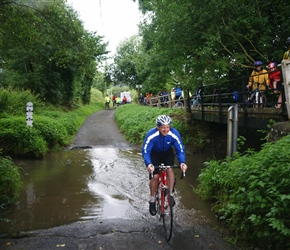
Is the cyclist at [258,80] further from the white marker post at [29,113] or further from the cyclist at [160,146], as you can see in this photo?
the white marker post at [29,113]

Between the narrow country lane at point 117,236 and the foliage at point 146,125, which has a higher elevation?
the foliage at point 146,125

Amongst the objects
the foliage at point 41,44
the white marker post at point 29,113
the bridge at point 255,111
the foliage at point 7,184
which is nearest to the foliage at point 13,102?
the white marker post at point 29,113

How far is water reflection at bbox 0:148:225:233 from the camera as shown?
585 cm

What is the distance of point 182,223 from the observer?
551 cm

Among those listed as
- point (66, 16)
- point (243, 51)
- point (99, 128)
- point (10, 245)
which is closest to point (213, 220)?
point (10, 245)

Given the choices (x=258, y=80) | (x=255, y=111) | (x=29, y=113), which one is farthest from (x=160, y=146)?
(x=29, y=113)

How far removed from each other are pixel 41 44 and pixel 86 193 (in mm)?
10400

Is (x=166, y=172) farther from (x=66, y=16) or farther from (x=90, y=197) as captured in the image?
(x=66, y=16)

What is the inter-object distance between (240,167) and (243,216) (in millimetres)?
872

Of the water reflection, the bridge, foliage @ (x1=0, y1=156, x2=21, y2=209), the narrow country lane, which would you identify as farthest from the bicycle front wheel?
foliage @ (x1=0, y1=156, x2=21, y2=209)

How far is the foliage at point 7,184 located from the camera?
245 inches

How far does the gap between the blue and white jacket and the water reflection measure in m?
1.52

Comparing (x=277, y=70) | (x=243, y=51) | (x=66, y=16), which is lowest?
(x=277, y=70)

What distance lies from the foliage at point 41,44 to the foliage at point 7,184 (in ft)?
19.7
